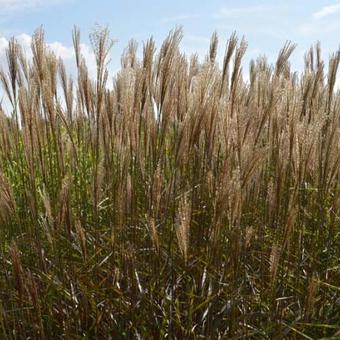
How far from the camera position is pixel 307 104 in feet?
11.0

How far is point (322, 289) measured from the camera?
2889 mm

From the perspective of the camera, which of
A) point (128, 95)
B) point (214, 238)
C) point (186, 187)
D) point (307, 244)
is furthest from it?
point (307, 244)

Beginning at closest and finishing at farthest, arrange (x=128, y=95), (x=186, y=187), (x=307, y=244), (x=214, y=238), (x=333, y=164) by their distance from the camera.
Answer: (x=214, y=238), (x=128, y=95), (x=333, y=164), (x=186, y=187), (x=307, y=244)

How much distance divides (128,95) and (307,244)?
1.28 meters

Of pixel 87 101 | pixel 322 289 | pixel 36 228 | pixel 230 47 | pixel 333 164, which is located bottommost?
pixel 322 289

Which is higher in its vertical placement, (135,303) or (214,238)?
(214,238)

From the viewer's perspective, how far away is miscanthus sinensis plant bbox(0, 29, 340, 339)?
2.43m

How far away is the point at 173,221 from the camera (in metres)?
2.77

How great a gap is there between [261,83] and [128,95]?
3.33ft

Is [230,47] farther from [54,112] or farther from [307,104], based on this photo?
[54,112]

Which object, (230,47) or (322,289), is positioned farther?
(230,47)

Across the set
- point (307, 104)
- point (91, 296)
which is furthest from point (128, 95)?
point (307, 104)

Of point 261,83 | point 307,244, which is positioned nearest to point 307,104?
point 261,83

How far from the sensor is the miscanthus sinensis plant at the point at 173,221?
2430 millimetres
